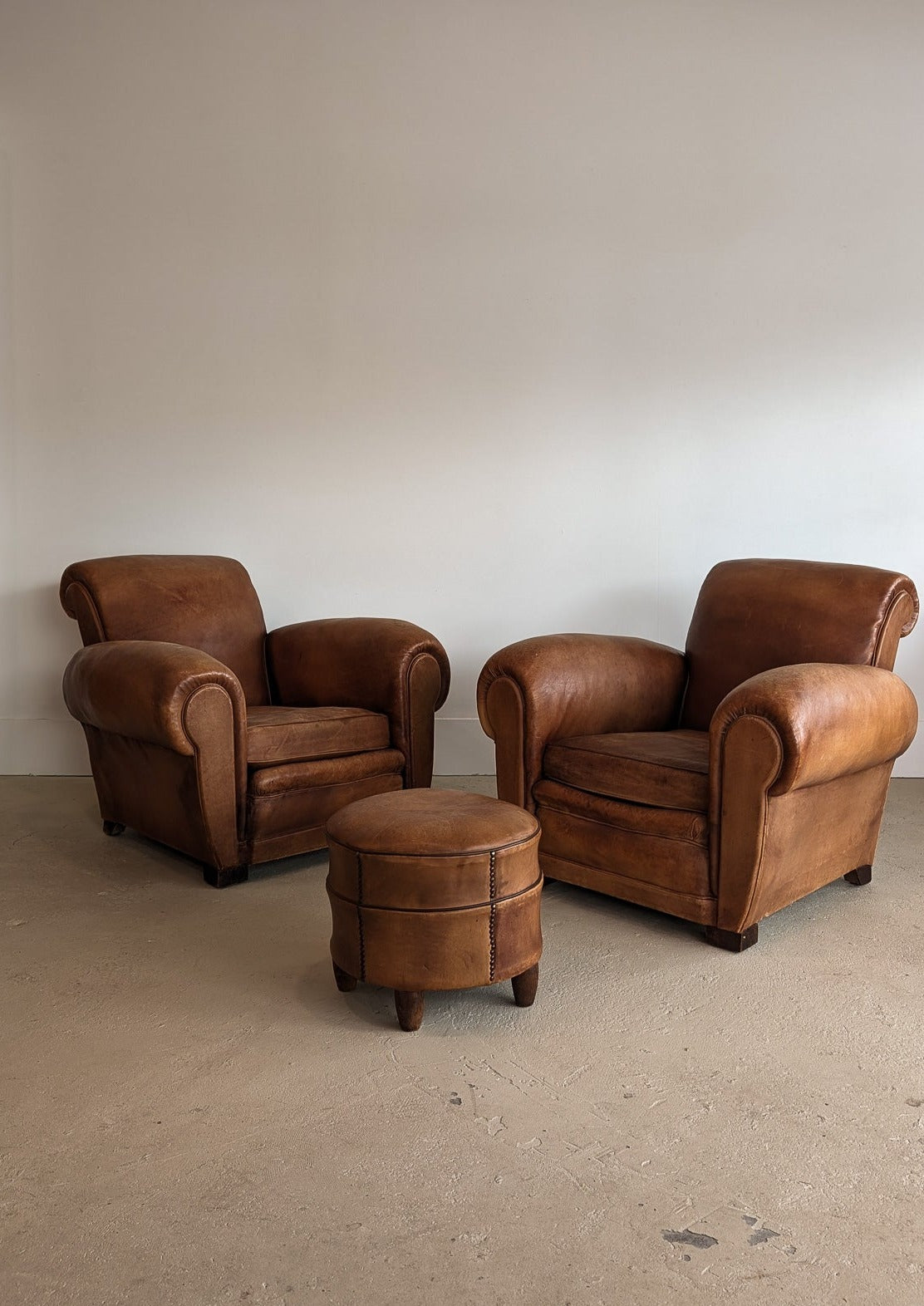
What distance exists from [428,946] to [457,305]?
3112 mm

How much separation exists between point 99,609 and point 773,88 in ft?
11.2

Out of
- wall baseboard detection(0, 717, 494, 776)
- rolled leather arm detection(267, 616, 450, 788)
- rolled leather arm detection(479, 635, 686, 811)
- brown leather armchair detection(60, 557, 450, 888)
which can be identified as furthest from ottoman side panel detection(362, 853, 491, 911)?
wall baseboard detection(0, 717, 494, 776)

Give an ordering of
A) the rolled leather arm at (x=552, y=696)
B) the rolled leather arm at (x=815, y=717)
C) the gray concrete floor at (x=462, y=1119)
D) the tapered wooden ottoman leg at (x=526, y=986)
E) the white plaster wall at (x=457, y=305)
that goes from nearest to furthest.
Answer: the gray concrete floor at (x=462, y=1119), the tapered wooden ottoman leg at (x=526, y=986), the rolled leather arm at (x=815, y=717), the rolled leather arm at (x=552, y=696), the white plaster wall at (x=457, y=305)

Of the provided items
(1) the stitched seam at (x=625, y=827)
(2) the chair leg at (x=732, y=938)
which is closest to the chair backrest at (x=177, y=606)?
(1) the stitched seam at (x=625, y=827)

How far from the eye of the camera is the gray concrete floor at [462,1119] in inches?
59.7

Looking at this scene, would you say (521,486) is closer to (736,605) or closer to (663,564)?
(663,564)

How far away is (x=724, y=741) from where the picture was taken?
8.79 ft

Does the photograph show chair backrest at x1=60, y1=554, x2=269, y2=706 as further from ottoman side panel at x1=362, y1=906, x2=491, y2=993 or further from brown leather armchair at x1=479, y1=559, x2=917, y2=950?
ottoman side panel at x1=362, y1=906, x2=491, y2=993

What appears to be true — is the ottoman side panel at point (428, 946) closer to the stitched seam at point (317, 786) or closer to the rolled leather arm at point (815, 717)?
the rolled leather arm at point (815, 717)

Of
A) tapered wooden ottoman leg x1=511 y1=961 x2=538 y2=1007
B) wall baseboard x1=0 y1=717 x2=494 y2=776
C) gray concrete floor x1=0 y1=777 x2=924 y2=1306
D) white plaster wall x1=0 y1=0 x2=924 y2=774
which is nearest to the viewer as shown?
gray concrete floor x1=0 y1=777 x2=924 y2=1306

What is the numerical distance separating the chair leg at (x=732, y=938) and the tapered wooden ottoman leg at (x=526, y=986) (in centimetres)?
61

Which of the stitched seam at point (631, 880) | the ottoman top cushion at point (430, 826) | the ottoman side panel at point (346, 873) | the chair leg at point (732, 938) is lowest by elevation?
the chair leg at point (732, 938)

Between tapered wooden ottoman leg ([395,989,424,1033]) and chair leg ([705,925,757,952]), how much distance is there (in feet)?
2.89

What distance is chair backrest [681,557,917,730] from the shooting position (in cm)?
317
